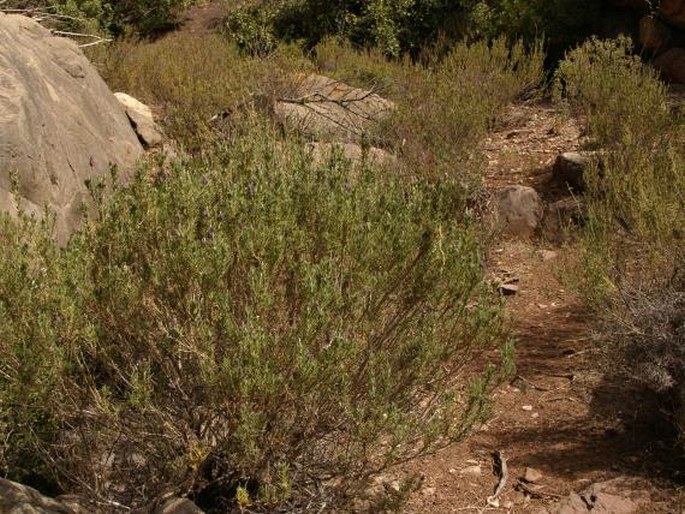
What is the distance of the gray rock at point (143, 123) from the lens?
327 inches

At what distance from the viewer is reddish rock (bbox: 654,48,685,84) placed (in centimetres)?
1062

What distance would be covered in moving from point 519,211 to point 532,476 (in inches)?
139

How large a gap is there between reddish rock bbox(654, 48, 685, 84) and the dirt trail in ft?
17.3

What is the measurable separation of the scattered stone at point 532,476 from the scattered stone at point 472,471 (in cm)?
20

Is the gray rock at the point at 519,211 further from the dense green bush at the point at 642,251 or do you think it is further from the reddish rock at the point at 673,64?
the reddish rock at the point at 673,64

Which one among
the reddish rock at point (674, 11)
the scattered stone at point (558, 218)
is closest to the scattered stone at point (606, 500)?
the scattered stone at point (558, 218)

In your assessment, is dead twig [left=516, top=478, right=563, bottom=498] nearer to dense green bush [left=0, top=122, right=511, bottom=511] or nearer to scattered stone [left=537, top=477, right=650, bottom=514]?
scattered stone [left=537, top=477, right=650, bottom=514]

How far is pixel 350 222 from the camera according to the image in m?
3.50

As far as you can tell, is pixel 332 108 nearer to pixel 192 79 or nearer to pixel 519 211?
pixel 192 79

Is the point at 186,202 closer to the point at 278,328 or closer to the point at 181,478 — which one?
the point at 278,328

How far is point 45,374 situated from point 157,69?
23.3 ft

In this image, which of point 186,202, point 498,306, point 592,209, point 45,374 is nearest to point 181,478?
point 45,374

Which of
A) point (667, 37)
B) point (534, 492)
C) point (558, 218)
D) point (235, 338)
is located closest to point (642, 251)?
point (534, 492)

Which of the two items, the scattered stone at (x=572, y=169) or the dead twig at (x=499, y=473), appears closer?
the dead twig at (x=499, y=473)
